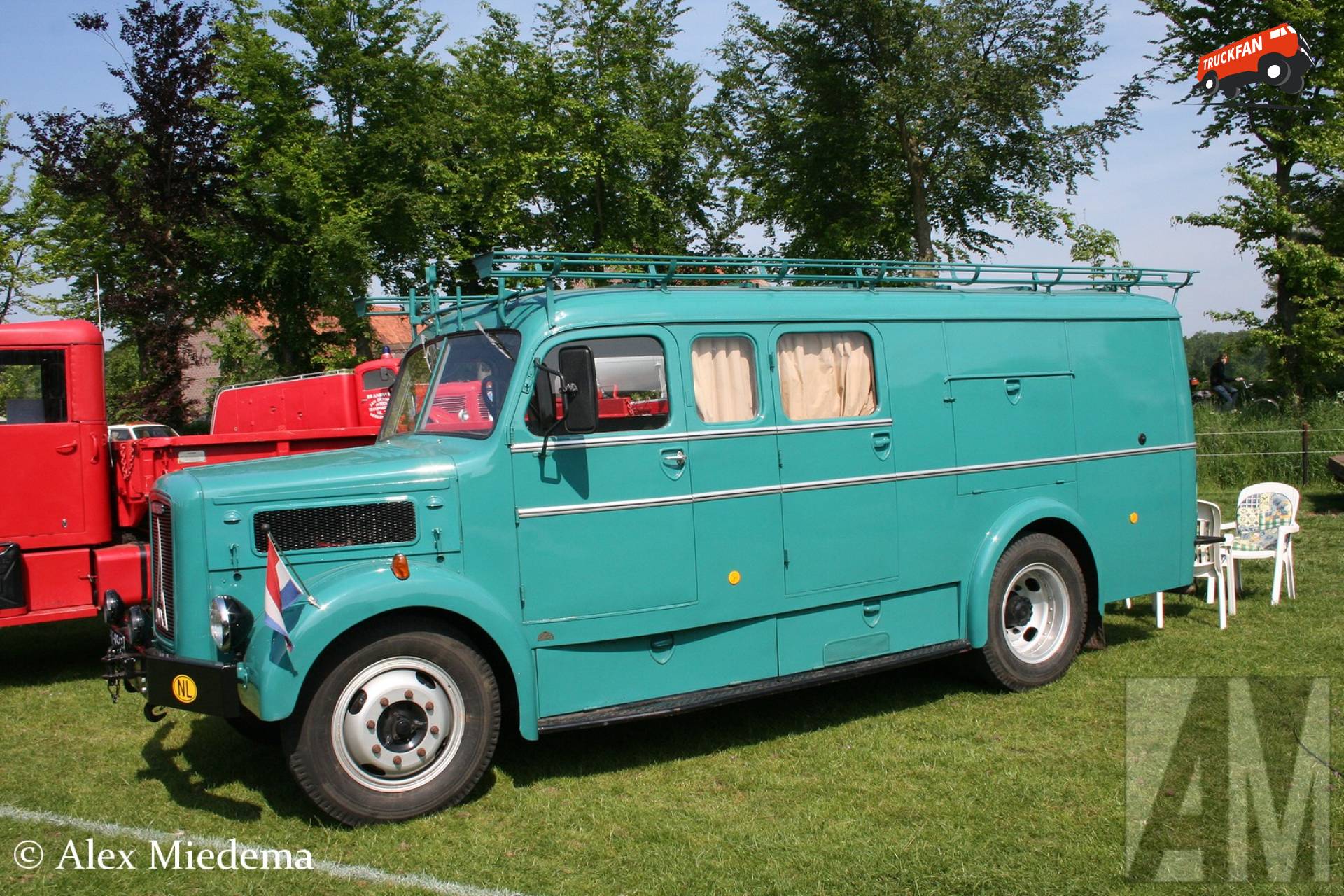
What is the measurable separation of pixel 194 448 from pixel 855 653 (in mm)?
5360

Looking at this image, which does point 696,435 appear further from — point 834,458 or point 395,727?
point 395,727

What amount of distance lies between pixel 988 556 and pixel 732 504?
6.50 ft

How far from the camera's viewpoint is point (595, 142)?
24.3 metres

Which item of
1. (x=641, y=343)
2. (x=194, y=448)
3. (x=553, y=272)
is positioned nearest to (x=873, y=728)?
(x=641, y=343)

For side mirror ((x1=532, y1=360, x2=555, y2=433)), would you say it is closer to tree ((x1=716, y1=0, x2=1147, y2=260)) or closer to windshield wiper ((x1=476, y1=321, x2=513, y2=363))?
windshield wiper ((x1=476, y1=321, x2=513, y2=363))

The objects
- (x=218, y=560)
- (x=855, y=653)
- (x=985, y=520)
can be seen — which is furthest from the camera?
(x=985, y=520)

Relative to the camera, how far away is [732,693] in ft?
20.0

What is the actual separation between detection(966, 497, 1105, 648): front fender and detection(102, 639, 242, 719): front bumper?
14.4 ft

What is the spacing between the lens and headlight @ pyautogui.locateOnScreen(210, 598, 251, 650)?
509 centimetres

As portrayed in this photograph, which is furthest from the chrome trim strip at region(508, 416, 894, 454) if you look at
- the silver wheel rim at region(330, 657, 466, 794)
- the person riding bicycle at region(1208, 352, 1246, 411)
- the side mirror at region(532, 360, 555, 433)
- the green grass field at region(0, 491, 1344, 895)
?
the person riding bicycle at region(1208, 352, 1246, 411)

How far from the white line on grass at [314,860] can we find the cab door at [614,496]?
4.56ft

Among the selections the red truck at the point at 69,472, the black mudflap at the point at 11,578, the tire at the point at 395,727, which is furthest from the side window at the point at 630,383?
the black mudflap at the point at 11,578

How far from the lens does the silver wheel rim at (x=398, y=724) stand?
17.2 ft

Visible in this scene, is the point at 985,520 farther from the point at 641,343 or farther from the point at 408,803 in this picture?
the point at 408,803
